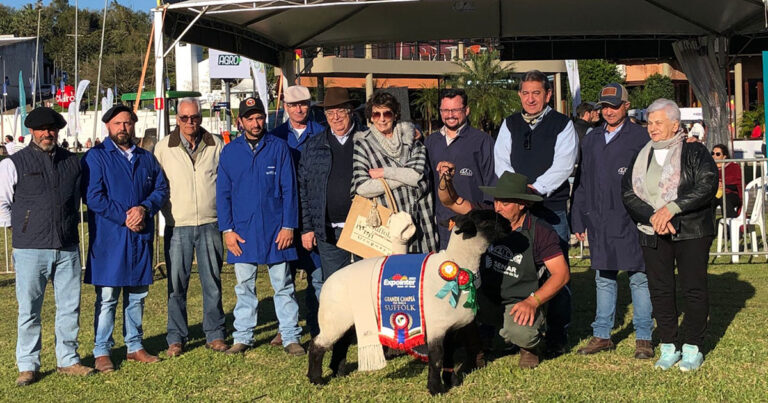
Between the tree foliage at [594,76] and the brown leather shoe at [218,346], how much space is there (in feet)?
139

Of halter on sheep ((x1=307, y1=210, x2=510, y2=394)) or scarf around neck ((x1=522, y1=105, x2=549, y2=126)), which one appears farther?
scarf around neck ((x1=522, y1=105, x2=549, y2=126))

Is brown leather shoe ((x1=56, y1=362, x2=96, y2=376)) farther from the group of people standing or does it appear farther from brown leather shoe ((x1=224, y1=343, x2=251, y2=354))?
brown leather shoe ((x1=224, y1=343, x2=251, y2=354))

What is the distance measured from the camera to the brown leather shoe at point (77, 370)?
19.8 feet

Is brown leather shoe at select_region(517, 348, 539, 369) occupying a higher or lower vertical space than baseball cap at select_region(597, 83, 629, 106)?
lower

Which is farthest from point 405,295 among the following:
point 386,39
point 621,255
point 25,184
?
point 386,39

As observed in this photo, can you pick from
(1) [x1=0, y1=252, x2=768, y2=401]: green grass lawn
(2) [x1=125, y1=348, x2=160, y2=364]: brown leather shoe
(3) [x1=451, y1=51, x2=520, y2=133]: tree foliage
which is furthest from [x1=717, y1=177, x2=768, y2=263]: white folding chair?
(3) [x1=451, y1=51, x2=520, y2=133]: tree foliage

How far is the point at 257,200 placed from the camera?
6.38 meters

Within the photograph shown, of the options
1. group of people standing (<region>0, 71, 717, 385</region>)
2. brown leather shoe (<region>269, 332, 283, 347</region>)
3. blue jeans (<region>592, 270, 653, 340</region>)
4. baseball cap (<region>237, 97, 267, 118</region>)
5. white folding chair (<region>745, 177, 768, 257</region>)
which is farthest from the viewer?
white folding chair (<region>745, 177, 768, 257</region>)

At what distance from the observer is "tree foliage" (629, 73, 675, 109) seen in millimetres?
45062

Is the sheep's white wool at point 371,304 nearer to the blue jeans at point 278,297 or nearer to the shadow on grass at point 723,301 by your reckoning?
the blue jeans at point 278,297

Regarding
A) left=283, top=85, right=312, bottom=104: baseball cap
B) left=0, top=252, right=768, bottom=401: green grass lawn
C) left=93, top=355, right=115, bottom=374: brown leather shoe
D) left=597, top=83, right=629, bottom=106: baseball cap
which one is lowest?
left=0, top=252, right=768, bottom=401: green grass lawn

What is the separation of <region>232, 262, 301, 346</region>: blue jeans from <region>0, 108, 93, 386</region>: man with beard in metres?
1.27

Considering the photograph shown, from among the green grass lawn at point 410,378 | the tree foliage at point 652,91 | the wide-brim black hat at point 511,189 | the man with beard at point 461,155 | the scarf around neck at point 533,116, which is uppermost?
the tree foliage at point 652,91

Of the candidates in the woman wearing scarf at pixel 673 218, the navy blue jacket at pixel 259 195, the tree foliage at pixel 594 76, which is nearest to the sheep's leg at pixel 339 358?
the navy blue jacket at pixel 259 195
